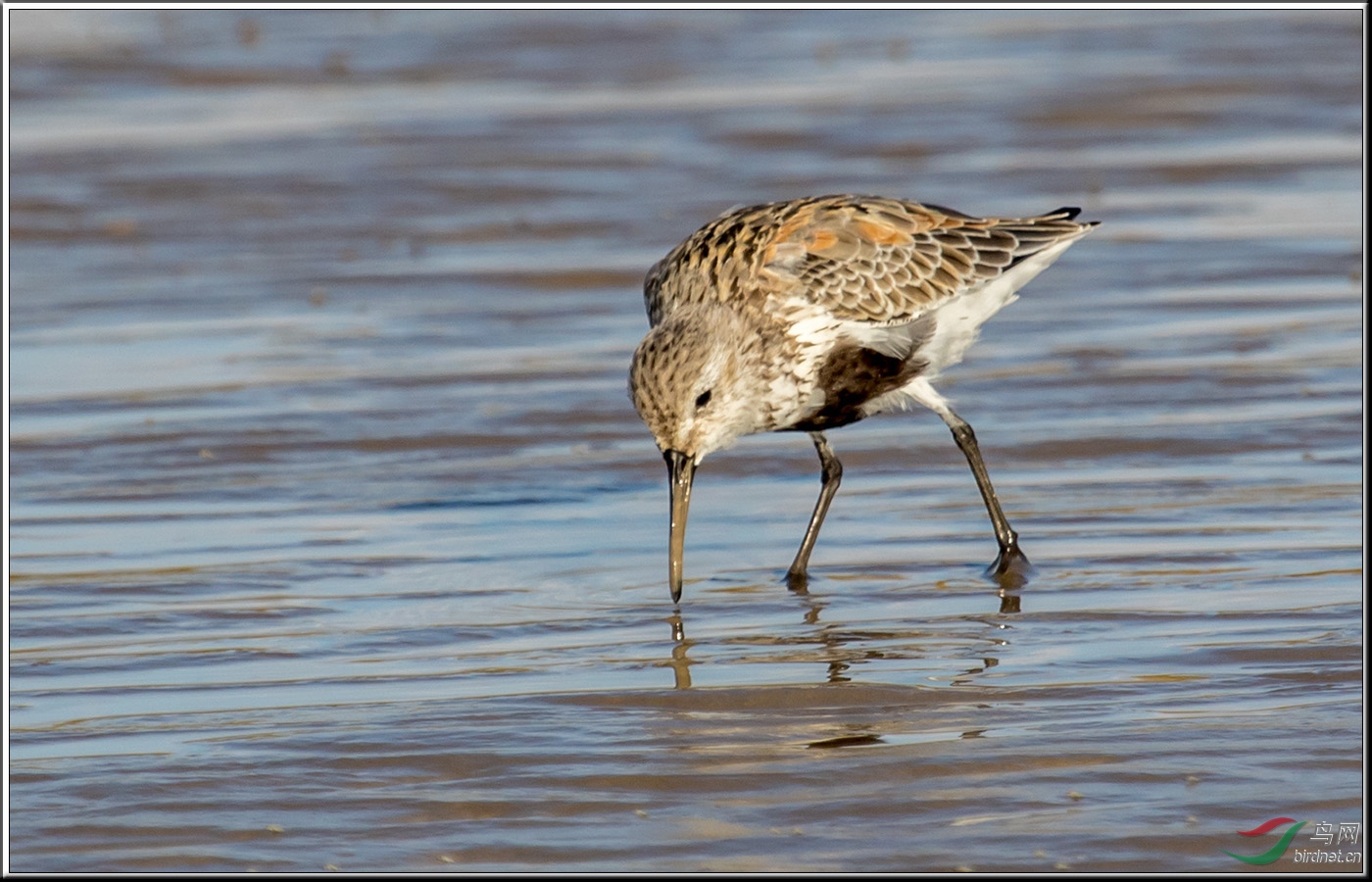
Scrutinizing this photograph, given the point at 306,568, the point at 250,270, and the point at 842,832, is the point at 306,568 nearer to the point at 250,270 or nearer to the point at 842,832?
the point at 842,832

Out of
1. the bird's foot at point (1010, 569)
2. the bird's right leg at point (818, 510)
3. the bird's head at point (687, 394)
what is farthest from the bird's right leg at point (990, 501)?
the bird's head at point (687, 394)

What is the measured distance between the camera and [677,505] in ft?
23.3

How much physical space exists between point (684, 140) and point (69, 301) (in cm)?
578

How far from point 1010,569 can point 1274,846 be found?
254 centimetres

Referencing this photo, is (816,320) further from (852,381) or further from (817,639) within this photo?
(817,639)

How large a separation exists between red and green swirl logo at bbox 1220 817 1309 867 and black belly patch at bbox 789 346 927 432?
290 centimetres

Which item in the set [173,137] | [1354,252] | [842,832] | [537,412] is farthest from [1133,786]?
[173,137]

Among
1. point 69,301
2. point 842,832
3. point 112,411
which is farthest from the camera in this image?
point 69,301

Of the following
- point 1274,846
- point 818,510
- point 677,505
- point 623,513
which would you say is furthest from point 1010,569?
point 1274,846

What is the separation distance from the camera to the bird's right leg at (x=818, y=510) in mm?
7543

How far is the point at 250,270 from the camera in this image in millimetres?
12859

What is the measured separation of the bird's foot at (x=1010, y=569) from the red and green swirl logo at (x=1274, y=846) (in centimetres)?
223

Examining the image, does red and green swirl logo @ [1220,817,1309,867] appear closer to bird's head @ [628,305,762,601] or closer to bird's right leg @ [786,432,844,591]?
bird's head @ [628,305,762,601]

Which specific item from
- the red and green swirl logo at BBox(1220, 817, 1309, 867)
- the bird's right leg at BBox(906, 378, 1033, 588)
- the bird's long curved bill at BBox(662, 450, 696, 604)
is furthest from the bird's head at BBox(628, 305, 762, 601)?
the red and green swirl logo at BBox(1220, 817, 1309, 867)
